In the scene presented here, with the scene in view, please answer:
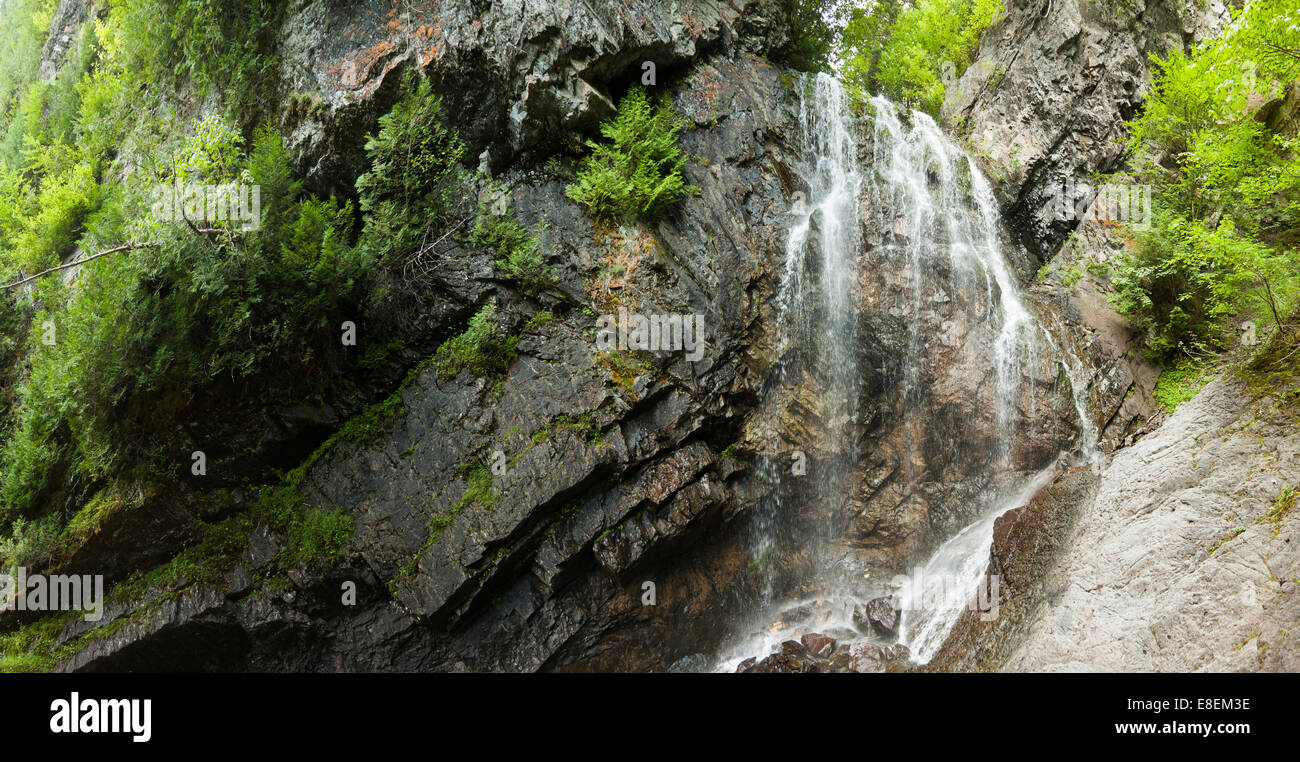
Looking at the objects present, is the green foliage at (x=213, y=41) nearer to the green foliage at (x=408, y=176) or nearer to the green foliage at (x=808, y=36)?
the green foliage at (x=408, y=176)

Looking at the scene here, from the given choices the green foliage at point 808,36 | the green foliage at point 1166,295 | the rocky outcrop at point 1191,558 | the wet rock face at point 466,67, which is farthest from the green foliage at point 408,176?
the green foliage at point 1166,295

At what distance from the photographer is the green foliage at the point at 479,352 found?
9.48 m

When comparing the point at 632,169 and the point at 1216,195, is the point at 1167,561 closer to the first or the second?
the point at 1216,195

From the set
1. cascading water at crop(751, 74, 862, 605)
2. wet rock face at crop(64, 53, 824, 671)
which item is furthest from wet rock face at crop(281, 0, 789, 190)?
cascading water at crop(751, 74, 862, 605)

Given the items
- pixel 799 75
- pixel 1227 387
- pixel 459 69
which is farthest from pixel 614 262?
pixel 1227 387

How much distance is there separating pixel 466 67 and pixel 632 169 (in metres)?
3.07

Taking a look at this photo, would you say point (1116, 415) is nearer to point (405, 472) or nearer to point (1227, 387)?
point (1227, 387)

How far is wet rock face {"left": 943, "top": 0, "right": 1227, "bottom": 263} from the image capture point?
13.4 meters

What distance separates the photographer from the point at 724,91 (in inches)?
489

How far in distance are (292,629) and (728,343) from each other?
24.7 feet

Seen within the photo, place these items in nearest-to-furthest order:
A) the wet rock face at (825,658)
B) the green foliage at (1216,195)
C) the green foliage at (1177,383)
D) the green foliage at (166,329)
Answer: the green foliage at (1216,195) → the green foliage at (166,329) → the wet rock face at (825,658) → the green foliage at (1177,383)

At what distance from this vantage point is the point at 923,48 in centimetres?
1702

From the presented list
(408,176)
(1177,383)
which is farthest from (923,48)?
(408,176)

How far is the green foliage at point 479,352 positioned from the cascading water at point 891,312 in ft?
14.4
